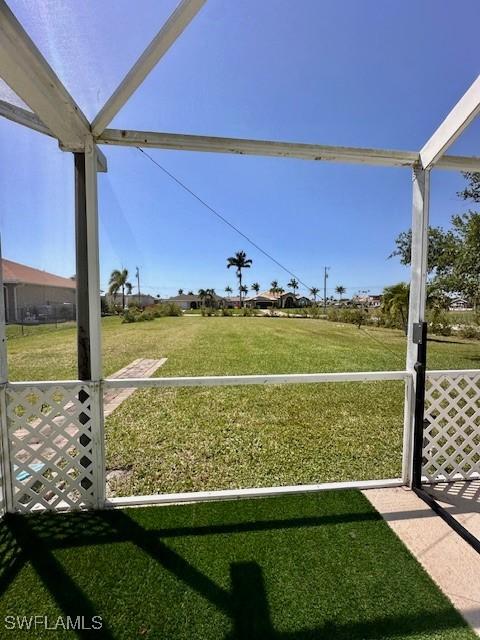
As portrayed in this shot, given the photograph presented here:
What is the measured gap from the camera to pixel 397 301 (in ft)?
40.4

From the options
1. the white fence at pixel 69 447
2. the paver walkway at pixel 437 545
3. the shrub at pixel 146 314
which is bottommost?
the paver walkway at pixel 437 545

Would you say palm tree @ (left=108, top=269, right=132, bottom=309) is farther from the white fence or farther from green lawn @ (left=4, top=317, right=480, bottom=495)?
the white fence

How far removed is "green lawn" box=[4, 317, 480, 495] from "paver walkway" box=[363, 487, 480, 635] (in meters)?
0.49

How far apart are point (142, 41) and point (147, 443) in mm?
3477

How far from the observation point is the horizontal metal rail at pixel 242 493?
Result: 232cm

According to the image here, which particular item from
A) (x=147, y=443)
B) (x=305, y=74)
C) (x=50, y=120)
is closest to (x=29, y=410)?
(x=147, y=443)

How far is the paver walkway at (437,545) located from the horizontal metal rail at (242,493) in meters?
0.08

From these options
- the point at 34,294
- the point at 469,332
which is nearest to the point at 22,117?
the point at 34,294

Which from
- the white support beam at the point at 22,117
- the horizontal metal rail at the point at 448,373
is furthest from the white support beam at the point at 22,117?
the horizontal metal rail at the point at 448,373

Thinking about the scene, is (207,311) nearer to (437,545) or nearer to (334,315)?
(334,315)

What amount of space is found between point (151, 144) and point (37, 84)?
2.28ft

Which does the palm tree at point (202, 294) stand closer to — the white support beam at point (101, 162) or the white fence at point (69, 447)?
the white support beam at point (101, 162)

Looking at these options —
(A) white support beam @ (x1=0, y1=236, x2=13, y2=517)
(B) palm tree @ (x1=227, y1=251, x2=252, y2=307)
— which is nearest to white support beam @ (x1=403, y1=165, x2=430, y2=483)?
(A) white support beam @ (x1=0, y1=236, x2=13, y2=517)

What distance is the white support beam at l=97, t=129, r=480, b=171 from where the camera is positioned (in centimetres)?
216
